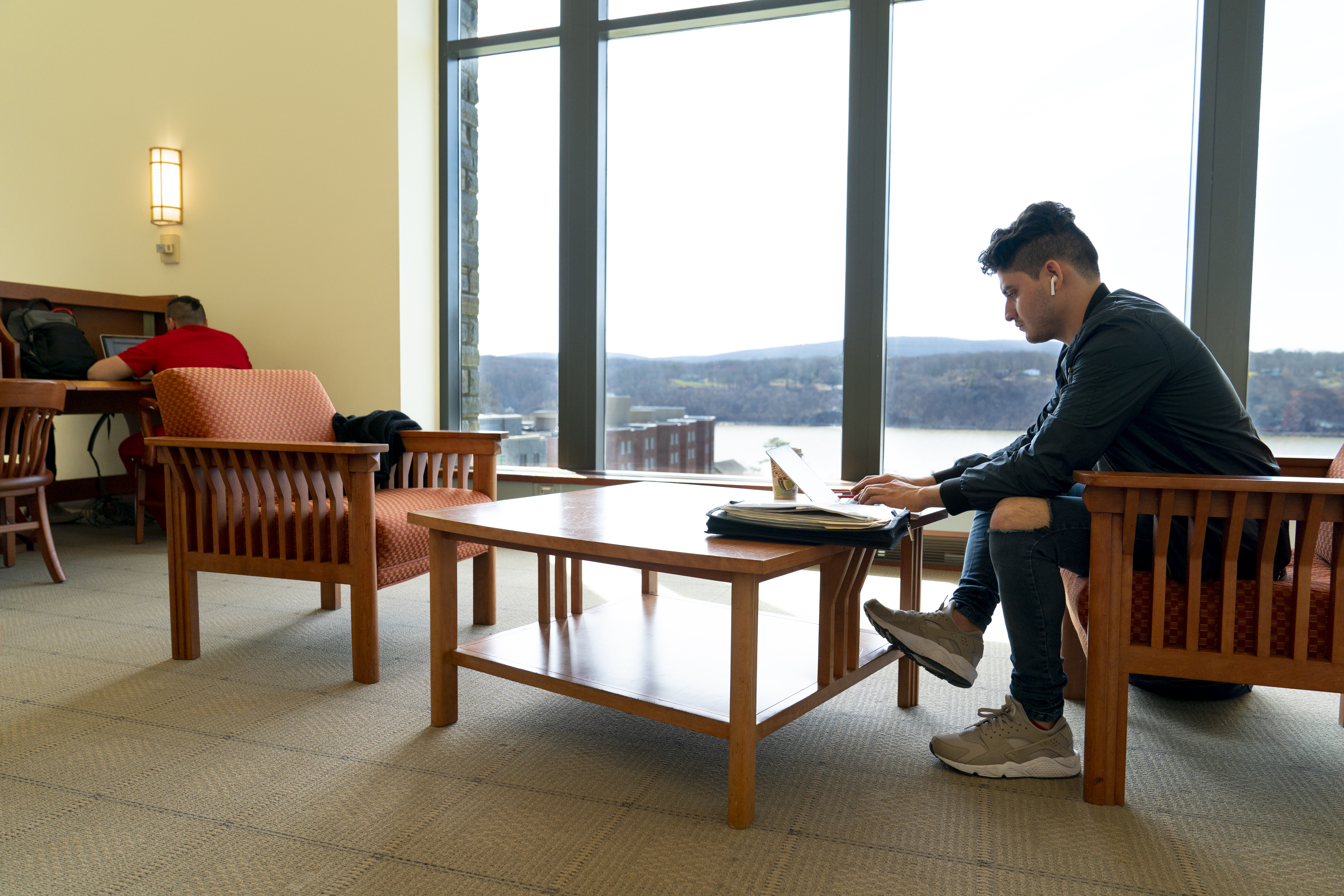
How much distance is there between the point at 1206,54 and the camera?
11.2 ft

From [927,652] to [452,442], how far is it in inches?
69.8

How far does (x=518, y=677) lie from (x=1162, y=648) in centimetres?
125

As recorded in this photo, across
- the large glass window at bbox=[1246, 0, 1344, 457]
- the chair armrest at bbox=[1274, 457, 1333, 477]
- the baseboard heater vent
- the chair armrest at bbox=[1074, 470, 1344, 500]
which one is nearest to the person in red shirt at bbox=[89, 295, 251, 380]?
the baseboard heater vent

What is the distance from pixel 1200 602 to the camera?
152 cm

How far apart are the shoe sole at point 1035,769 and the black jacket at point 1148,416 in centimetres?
45

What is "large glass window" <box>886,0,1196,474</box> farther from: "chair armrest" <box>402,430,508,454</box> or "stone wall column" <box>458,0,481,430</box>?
"stone wall column" <box>458,0,481,430</box>

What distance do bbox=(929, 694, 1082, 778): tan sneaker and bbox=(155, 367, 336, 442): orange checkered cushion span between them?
75.3 inches

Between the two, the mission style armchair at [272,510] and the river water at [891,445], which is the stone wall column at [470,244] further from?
the mission style armchair at [272,510]

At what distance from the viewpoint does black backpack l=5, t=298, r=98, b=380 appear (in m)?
4.08

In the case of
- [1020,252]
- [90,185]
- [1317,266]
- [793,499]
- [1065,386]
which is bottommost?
[793,499]

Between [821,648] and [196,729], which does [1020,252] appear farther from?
[196,729]

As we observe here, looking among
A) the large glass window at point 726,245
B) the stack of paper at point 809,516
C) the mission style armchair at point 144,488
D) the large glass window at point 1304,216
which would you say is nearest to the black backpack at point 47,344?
the mission style armchair at point 144,488

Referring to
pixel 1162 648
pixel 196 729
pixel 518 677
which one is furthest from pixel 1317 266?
pixel 196 729

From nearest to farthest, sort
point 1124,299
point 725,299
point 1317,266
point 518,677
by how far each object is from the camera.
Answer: point 1124,299 → point 518,677 → point 1317,266 → point 725,299
